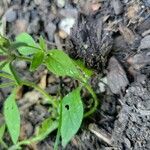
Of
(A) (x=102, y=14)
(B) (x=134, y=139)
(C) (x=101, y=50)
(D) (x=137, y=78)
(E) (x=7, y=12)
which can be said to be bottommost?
(B) (x=134, y=139)

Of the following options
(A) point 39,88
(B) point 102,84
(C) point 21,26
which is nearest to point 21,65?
(C) point 21,26

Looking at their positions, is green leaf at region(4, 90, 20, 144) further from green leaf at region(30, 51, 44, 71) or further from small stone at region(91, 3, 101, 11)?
small stone at region(91, 3, 101, 11)

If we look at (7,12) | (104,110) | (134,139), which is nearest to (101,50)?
(104,110)

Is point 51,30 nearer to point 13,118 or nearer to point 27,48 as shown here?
point 27,48

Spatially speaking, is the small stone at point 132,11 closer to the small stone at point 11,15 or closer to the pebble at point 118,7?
the pebble at point 118,7

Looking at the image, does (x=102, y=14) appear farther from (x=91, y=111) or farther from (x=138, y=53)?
(x=91, y=111)

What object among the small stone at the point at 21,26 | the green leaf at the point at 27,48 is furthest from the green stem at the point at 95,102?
the small stone at the point at 21,26
